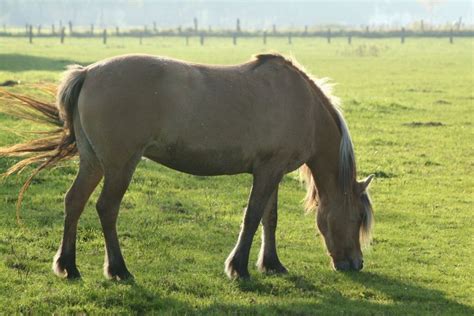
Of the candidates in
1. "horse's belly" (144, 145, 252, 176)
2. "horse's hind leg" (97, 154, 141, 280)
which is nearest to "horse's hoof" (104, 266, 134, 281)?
"horse's hind leg" (97, 154, 141, 280)

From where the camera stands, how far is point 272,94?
303 inches

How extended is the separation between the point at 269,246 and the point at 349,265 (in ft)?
2.88

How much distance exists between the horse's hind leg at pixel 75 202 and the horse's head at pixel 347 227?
2.50m

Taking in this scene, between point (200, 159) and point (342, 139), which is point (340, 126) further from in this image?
point (200, 159)

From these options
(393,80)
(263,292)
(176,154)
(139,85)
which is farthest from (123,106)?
(393,80)

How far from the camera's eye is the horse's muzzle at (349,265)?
8.16m

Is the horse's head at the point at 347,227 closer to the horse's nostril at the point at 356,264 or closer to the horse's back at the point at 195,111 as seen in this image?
the horse's nostril at the point at 356,264

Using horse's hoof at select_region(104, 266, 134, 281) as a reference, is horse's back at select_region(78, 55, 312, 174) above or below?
above

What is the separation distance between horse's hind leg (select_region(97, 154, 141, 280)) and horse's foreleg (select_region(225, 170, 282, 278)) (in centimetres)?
104

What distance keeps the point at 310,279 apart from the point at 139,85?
260 centimetres

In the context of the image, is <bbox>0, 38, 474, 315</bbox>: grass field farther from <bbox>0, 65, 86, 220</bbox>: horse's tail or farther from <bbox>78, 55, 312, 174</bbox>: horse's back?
<bbox>78, 55, 312, 174</bbox>: horse's back

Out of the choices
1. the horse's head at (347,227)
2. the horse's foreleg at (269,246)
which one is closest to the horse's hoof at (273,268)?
the horse's foreleg at (269,246)

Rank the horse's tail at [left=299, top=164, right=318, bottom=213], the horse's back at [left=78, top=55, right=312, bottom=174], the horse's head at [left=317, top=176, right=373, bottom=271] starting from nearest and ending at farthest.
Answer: the horse's back at [left=78, top=55, right=312, bottom=174] → the horse's head at [left=317, top=176, right=373, bottom=271] → the horse's tail at [left=299, top=164, right=318, bottom=213]

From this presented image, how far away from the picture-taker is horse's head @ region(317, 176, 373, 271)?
26.7 feet
